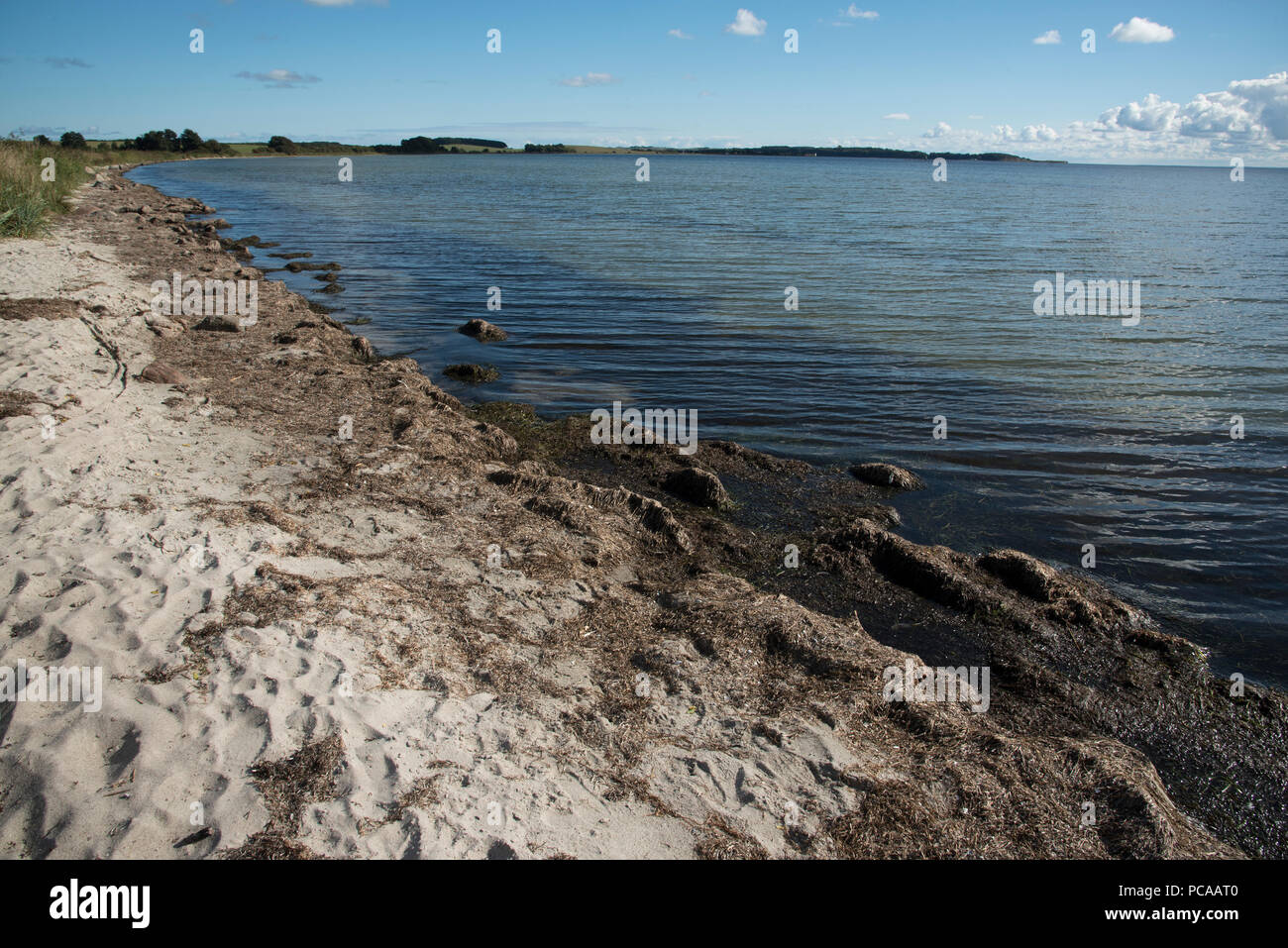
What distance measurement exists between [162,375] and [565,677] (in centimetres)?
891

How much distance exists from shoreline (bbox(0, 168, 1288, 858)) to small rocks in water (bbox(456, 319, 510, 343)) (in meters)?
7.77

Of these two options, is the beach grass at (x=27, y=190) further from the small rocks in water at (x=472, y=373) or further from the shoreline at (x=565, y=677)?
the shoreline at (x=565, y=677)

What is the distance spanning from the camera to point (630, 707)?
524cm

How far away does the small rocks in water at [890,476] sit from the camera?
32.3 feet

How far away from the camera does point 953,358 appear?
15969 millimetres

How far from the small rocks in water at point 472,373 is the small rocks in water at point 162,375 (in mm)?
4597

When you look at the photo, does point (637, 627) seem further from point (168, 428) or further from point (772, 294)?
point (772, 294)

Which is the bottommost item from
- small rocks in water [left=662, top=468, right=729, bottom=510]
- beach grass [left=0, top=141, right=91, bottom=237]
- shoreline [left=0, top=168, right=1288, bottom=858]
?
shoreline [left=0, top=168, right=1288, bottom=858]

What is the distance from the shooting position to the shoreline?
13.8 feet

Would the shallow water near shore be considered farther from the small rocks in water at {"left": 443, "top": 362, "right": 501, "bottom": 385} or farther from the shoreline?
the shoreline

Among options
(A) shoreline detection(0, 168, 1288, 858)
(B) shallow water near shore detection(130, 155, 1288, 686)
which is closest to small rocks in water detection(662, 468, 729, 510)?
(A) shoreline detection(0, 168, 1288, 858)

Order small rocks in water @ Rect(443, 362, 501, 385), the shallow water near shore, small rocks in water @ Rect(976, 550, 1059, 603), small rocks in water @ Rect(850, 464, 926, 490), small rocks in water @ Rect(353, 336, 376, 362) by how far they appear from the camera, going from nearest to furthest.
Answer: small rocks in water @ Rect(976, 550, 1059, 603)
the shallow water near shore
small rocks in water @ Rect(850, 464, 926, 490)
small rocks in water @ Rect(443, 362, 501, 385)
small rocks in water @ Rect(353, 336, 376, 362)

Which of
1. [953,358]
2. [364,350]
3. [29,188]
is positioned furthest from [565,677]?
[29,188]
